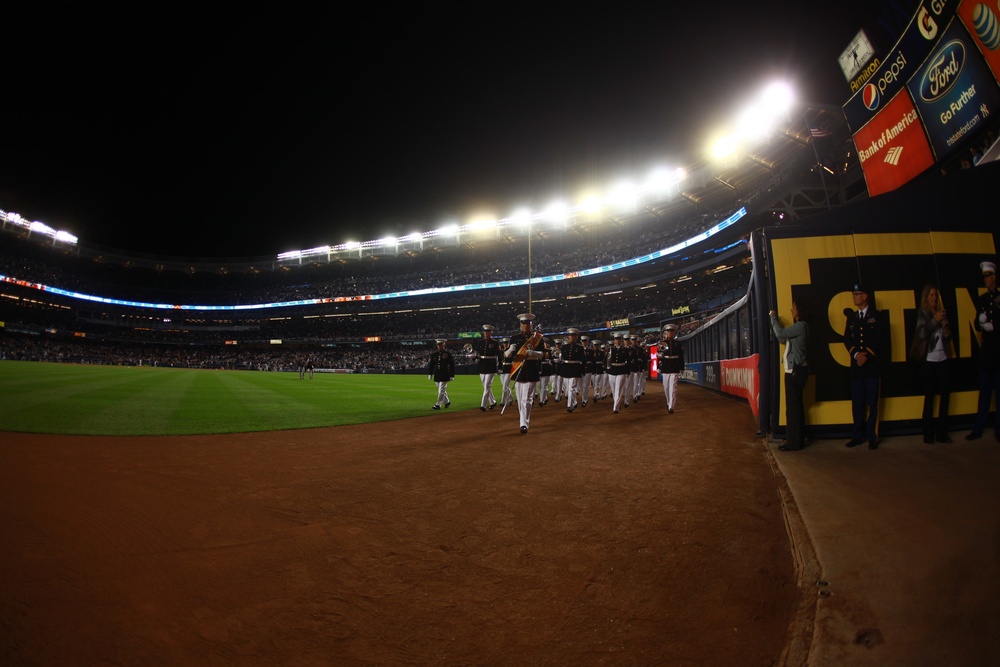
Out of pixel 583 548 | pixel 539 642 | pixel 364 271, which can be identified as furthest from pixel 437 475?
pixel 364 271

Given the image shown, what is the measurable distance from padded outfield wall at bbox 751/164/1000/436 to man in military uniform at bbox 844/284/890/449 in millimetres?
301

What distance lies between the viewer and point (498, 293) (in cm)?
5559

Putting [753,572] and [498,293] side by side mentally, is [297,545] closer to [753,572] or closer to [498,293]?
[753,572]

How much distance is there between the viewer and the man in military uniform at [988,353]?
16.2 feet

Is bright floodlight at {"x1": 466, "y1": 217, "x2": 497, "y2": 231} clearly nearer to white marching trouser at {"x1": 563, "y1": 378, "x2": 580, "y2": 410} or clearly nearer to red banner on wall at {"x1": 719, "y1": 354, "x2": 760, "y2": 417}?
red banner on wall at {"x1": 719, "y1": 354, "x2": 760, "y2": 417}

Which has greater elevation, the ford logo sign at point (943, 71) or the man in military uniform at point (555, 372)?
the ford logo sign at point (943, 71)

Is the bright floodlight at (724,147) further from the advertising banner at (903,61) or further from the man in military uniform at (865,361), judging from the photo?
the man in military uniform at (865,361)

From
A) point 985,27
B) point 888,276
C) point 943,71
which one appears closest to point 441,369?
point 888,276

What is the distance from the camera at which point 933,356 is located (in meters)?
5.27

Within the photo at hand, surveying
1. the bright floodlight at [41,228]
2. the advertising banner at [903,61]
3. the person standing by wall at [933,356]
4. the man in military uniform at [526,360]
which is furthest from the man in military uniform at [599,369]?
the bright floodlight at [41,228]

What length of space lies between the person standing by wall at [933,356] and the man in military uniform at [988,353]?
0.27 m

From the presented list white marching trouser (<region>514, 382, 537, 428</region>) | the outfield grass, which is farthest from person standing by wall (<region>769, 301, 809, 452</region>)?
the outfield grass

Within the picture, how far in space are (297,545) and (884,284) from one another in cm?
741

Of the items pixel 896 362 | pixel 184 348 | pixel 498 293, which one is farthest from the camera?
pixel 184 348
